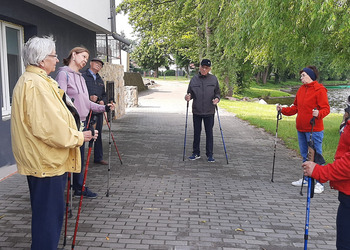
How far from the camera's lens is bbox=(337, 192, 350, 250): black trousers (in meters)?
2.78

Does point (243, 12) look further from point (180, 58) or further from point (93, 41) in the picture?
point (180, 58)

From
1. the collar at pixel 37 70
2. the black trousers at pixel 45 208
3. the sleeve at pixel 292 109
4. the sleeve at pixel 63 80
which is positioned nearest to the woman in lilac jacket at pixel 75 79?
the sleeve at pixel 63 80

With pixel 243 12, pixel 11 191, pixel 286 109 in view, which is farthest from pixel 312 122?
pixel 11 191

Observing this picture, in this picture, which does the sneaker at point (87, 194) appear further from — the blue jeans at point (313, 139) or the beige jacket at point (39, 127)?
the blue jeans at point (313, 139)

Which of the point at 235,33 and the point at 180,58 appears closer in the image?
the point at 235,33

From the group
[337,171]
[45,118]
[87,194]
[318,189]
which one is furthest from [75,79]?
[318,189]

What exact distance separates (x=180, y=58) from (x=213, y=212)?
59.9 metres

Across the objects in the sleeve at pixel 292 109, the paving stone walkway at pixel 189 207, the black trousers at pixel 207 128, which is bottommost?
the paving stone walkway at pixel 189 207

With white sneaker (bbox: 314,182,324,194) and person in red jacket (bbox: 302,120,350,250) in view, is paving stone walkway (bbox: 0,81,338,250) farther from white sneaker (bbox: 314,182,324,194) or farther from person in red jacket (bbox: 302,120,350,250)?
person in red jacket (bbox: 302,120,350,250)

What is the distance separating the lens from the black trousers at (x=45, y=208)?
305 centimetres

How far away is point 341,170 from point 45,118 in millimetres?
2362

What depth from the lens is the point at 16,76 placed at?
26.8 feet

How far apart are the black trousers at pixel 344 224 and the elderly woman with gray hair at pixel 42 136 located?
7.30 feet

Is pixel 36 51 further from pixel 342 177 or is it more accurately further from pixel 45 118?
pixel 342 177
